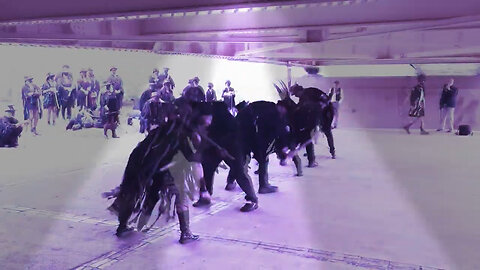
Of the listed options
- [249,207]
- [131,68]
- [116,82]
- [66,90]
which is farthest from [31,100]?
[249,207]

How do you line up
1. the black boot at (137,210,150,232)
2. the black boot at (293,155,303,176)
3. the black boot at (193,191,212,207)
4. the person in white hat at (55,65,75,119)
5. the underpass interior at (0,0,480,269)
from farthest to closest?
the person in white hat at (55,65,75,119), the black boot at (293,155,303,176), the black boot at (193,191,212,207), the black boot at (137,210,150,232), the underpass interior at (0,0,480,269)

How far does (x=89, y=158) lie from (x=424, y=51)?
7.98 meters

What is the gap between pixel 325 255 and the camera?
3.89 meters

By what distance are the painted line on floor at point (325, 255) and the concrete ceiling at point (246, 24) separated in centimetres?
216

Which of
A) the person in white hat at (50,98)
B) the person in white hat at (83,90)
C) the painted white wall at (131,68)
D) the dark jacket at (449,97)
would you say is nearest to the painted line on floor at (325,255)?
the painted white wall at (131,68)

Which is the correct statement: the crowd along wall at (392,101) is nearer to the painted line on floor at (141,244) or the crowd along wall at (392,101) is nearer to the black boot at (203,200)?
the painted line on floor at (141,244)

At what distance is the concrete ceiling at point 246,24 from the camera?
187 inches

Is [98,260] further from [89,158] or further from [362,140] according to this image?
[362,140]

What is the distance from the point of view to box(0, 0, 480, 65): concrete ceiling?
475cm

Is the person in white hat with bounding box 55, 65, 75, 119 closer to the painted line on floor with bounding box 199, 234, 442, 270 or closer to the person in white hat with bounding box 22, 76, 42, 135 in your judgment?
the person in white hat with bounding box 22, 76, 42, 135

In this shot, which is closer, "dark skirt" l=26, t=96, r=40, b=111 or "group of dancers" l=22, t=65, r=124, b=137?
"dark skirt" l=26, t=96, r=40, b=111

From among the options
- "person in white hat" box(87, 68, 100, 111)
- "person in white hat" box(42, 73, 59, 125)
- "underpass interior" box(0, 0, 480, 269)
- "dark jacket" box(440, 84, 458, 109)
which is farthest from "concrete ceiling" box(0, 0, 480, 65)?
"person in white hat" box(87, 68, 100, 111)

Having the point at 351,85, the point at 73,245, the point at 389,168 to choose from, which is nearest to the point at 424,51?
the point at 389,168

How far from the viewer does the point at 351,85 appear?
16.8 m
